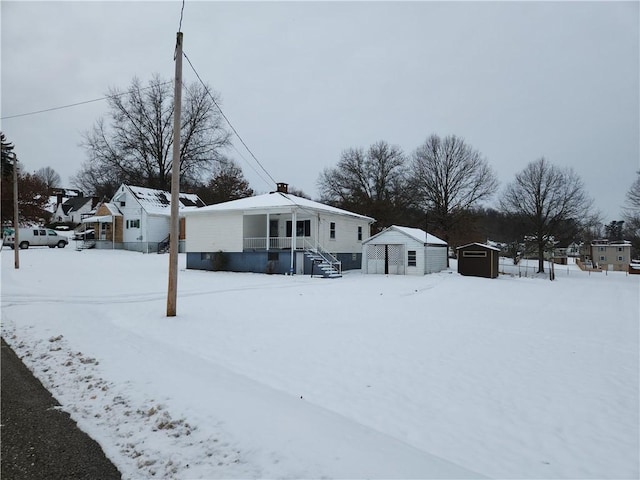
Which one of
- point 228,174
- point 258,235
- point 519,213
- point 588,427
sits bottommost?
point 588,427

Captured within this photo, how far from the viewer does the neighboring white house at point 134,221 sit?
3491 cm

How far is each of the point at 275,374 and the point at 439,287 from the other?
1379 cm

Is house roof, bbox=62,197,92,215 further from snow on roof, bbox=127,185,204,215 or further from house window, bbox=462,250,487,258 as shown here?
house window, bbox=462,250,487,258

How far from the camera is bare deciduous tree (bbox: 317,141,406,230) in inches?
1684

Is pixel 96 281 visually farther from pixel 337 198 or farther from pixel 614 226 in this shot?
pixel 614 226

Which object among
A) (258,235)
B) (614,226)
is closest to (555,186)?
(258,235)

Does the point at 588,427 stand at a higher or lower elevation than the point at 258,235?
lower

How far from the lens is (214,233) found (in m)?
24.5

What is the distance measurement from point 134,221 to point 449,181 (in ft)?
101

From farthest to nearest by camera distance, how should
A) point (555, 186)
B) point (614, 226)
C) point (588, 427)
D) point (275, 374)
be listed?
point (614, 226) → point (555, 186) → point (275, 374) → point (588, 427)

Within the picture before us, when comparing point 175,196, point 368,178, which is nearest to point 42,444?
point 175,196

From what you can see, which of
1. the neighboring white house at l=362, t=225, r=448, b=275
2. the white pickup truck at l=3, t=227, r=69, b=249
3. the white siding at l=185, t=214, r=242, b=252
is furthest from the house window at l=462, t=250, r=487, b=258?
the white pickup truck at l=3, t=227, r=69, b=249

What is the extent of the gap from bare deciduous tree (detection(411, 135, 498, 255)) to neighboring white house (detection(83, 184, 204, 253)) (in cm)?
2335

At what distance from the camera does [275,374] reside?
559cm
